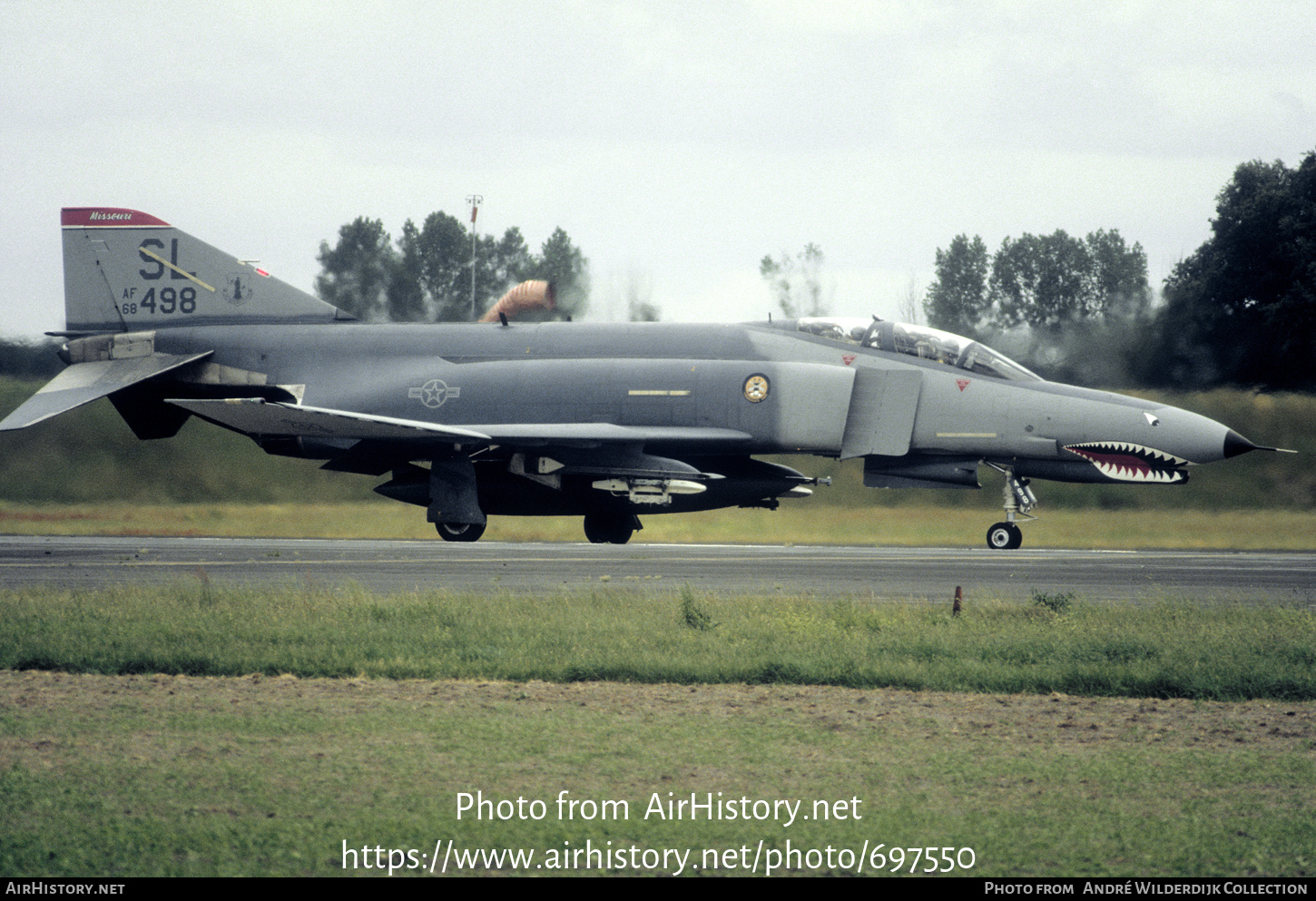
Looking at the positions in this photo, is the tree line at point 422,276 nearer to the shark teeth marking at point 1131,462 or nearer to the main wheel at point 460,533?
the main wheel at point 460,533

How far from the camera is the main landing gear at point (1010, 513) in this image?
1752cm

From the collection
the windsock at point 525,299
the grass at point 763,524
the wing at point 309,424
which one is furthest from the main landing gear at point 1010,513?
the windsock at point 525,299

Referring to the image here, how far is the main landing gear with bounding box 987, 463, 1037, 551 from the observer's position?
17.5m

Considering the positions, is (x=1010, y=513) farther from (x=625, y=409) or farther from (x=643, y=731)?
(x=643, y=731)

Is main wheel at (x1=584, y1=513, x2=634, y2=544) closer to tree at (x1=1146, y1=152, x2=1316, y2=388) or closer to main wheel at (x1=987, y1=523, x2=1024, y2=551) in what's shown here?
main wheel at (x1=987, y1=523, x2=1024, y2=551)

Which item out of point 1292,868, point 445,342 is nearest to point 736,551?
point 445,342

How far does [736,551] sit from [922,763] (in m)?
11.8

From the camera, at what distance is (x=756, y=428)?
1770cm

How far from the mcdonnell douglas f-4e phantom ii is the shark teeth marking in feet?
0.10

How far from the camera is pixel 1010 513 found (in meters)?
17.7

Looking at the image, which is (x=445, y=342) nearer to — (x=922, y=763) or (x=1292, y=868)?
(x=922, y=763)

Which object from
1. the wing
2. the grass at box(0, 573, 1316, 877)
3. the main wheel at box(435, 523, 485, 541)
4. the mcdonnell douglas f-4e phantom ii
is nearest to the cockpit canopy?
the mcdonnell douglas f-4e phantom ii

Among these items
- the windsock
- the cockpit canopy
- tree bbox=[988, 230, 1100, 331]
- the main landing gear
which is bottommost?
the main landing gear

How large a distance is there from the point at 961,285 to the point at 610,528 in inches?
485
